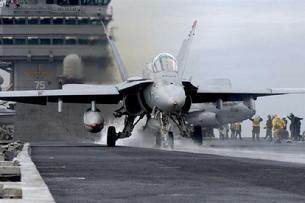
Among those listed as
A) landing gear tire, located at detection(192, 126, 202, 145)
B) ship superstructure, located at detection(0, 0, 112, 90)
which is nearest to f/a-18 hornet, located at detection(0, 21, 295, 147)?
landing gear tire, located at detection(192, 126, 202, 145)

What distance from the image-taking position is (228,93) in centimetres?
3603

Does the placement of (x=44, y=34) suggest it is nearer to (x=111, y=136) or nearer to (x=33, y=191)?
(x=111, y=136)

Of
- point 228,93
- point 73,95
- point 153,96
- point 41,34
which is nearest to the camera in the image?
point 153,96

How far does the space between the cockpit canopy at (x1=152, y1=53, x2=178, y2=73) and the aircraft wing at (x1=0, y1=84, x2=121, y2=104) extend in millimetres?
2897

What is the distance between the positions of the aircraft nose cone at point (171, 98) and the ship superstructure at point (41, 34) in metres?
50.1

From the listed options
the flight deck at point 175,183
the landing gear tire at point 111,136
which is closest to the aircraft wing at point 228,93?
the landing gear tire at point 111,136

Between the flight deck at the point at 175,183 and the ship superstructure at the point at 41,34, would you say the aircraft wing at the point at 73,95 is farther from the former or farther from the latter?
the ship superstructure at the point at 41,34

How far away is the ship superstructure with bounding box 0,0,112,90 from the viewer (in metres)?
81.8

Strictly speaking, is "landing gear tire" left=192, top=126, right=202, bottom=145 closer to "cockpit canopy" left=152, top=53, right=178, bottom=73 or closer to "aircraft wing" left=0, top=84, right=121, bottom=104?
"aircraft wing" left=0, top=84, right=121, bottom=104

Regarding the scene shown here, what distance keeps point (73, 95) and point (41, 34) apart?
161ft

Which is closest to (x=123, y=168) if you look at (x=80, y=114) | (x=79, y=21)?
(x=80, y=114)

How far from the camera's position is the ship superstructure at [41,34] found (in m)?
81.8

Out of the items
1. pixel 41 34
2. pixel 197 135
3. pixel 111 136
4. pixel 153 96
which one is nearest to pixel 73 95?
pixel 111 136

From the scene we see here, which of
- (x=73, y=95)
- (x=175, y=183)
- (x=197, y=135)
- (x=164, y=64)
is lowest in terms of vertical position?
(x=197, y=135)
